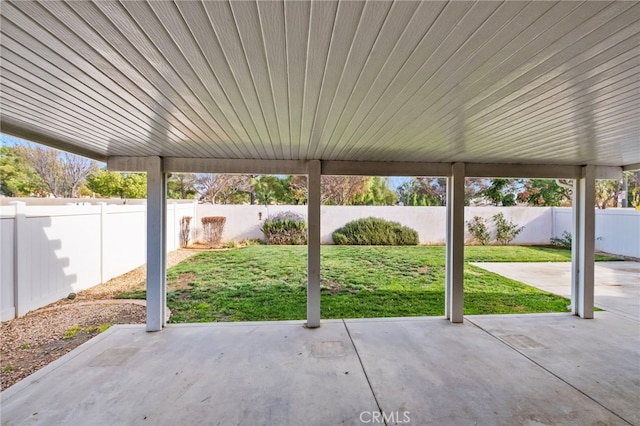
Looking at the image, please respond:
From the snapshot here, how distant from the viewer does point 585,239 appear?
14.4ft

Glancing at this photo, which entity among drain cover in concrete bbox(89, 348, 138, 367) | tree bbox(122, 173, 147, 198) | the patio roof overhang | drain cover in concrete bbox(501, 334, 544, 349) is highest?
tree bbox(122, 173, 147, 198)

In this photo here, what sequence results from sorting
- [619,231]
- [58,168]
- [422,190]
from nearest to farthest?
1. [619,231]
2. [58,168]
3. [422,190]

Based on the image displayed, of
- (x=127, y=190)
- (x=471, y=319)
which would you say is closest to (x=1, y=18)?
(x=471, y=319)

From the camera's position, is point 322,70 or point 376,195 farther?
point 376,195

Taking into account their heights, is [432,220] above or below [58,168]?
below

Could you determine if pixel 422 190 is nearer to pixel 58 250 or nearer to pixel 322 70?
pixel 58 250

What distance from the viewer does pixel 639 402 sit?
241 centimetres

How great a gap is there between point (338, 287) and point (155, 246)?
365 cm

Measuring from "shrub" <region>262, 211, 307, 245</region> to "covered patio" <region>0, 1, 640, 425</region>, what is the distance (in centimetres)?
597

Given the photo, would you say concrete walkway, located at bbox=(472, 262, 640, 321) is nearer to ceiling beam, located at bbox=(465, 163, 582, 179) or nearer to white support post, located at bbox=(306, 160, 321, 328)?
ceiling beam, located at bbox=(465, 163, 582, 179)

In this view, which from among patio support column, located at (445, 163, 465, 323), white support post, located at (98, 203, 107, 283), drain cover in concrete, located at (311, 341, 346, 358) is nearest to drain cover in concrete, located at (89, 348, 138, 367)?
drain cover in concrete, located at (311, 341, 346, 358)

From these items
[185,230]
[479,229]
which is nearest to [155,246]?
[185,230]

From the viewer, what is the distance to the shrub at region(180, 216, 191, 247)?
895cm

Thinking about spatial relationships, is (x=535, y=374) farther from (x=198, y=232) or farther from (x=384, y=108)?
(x=198, y=232)
